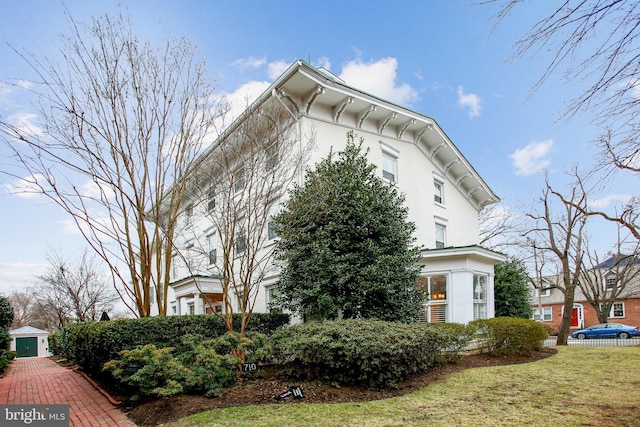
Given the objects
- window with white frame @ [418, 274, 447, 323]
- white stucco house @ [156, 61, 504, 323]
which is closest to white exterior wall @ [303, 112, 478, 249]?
white stucco house @ [156, 61, 504, 323]

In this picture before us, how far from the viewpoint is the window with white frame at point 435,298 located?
13.1m

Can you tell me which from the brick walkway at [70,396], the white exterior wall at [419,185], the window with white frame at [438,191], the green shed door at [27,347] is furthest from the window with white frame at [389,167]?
the green shed door at [27,347]

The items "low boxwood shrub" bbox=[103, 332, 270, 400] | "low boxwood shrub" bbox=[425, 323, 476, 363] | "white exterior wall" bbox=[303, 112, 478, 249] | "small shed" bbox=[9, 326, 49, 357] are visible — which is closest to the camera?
"low boxwood shrub" bbox=[103, 332, 270, 400]

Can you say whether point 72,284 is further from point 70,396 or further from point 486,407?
point 486,407

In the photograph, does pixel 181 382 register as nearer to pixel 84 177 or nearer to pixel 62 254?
pixel 84 177

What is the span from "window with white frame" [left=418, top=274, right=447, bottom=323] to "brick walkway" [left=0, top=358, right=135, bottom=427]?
9624mm

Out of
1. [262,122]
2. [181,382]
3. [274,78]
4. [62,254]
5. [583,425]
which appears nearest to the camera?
[583,425]

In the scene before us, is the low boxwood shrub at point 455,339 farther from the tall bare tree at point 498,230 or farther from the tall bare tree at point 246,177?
the tall bare tree at point 498,230

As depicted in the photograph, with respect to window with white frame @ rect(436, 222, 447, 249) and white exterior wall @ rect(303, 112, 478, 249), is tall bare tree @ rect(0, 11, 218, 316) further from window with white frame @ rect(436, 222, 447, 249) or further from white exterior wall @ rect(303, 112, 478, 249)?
window with white frame @ rect(436, 222, 447, 249)

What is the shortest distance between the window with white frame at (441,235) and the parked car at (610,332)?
17.6 m

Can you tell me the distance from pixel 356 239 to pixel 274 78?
600 centimetres

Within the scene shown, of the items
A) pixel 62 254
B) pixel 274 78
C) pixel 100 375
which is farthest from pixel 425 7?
pixel 62 254

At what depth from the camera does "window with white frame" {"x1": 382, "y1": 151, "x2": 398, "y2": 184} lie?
51.1 feet

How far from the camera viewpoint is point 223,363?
25.0 ft
